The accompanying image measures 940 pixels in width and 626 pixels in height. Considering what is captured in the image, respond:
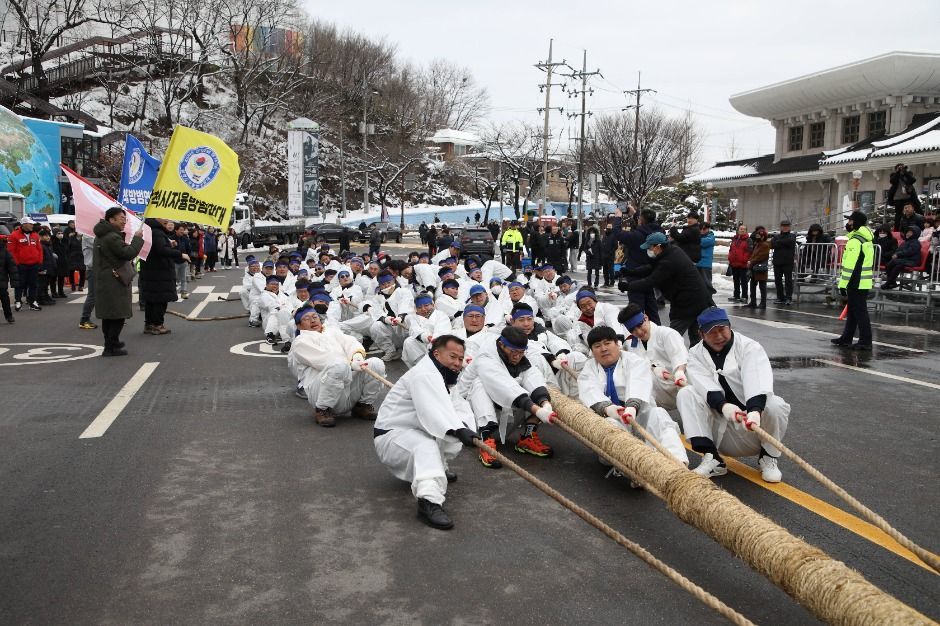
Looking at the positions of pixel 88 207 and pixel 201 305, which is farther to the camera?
pixel 201 305

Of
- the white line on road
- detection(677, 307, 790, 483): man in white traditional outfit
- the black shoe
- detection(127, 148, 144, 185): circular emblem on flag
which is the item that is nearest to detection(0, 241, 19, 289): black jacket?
detection(127, 148, 144, 185): circular emblem on flag

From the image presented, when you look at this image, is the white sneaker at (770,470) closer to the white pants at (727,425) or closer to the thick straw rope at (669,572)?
Answer: the white pants at (727,425)

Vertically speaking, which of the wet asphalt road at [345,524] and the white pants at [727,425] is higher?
the white pants at [727,425]

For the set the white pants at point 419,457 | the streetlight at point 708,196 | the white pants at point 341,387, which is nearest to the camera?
the white pants at point 419,457

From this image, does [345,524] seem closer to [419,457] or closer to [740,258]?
[419,457]

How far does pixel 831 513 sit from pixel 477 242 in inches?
1186

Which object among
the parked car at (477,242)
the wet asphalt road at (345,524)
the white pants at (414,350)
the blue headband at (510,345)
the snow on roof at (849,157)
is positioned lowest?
the wet asphalt road at (345,524)

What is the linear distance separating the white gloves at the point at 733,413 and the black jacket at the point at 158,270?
9814mm

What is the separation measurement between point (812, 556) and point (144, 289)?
11.5 m

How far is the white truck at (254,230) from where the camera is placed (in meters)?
44.4

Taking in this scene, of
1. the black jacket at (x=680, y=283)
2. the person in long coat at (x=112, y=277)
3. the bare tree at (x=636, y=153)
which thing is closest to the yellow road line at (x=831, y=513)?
the black jacket at (x=680, y=283)

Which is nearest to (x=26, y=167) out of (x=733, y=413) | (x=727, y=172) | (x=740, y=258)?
(x=727, y=172)

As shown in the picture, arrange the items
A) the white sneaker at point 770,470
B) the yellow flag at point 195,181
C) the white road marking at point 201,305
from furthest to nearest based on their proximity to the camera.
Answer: the white road marking at point 201,305
the yellow flag at point 195,181
the white sneaker at point 770,470

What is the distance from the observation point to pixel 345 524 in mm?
4668
